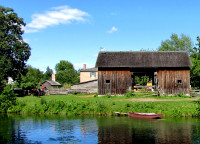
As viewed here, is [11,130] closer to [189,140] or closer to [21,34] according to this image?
[189,140]

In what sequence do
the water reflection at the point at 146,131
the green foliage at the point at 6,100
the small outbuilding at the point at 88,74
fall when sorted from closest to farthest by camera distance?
the water reflection at the point at 146,131
the green foliage at the point at 6,100
the small outbuilding at the point at 88,74

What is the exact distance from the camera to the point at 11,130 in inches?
923

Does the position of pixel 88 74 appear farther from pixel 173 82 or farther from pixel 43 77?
pixel 43 77

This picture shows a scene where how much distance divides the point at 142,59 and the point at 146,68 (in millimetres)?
1649

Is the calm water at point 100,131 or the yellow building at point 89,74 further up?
the yellow building at point 89,74

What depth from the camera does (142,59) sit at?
1766 inches

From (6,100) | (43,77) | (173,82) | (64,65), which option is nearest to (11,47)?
(6,100)

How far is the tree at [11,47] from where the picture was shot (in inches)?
1941

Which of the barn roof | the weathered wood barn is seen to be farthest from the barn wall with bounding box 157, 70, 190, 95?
the barn roof

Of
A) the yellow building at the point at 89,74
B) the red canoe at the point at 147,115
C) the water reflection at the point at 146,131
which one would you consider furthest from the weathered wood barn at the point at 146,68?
the yellow building at the point at 89,74

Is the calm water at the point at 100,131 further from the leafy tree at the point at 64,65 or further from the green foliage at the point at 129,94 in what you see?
the leafy tree at the point at 64,65

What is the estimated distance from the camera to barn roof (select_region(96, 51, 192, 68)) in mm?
43625

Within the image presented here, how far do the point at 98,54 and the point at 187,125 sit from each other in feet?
78.8

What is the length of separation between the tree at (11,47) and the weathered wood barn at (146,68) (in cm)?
1690
